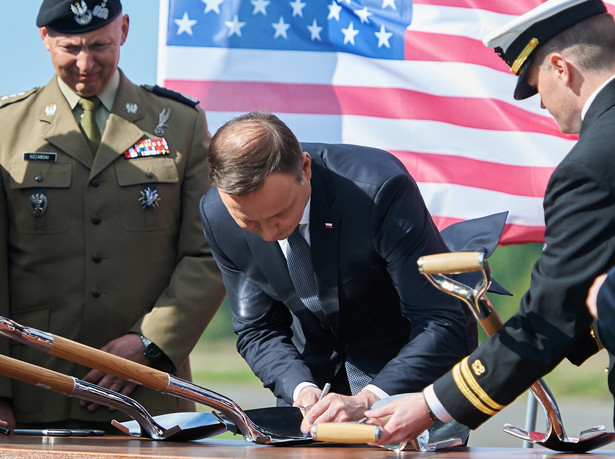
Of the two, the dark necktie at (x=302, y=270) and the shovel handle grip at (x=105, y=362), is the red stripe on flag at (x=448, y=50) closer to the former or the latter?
the dark necktie at (x=302, y=270)

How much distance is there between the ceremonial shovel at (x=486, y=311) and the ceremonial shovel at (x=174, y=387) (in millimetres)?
537

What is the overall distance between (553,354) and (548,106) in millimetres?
579

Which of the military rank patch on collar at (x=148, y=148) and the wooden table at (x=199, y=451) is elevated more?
the military rank patch on collar at (x=148, y=148)

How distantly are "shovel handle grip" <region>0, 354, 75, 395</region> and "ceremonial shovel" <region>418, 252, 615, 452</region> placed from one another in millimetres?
927

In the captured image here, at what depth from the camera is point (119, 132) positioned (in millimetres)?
3447

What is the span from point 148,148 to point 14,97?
1.90ft

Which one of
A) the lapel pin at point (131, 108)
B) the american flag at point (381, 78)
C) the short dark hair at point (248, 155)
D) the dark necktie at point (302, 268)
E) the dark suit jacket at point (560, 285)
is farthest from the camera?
the american flag at point (381, 78)

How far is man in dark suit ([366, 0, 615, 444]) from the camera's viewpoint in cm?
189

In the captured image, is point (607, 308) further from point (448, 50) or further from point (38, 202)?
point (448, 50)

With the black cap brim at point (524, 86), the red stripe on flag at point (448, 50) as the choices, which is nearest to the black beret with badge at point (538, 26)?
the black cap brim at point (524, 86)

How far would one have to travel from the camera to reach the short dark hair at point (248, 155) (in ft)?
8.05

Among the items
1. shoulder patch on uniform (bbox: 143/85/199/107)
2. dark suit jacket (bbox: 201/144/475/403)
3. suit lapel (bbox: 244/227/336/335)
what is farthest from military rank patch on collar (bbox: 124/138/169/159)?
suit lapel (bbox: 244/227/336/335)

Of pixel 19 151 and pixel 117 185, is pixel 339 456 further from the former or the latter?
pixel 19 151

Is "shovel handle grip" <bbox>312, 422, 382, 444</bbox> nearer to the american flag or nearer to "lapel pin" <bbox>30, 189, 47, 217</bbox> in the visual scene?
"lapel pin" <bbox>30, 189, 47, 217</bbox>
